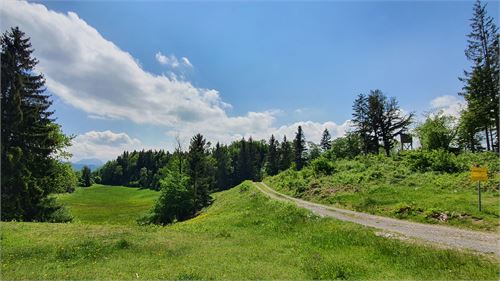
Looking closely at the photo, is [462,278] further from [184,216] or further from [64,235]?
[184,216]

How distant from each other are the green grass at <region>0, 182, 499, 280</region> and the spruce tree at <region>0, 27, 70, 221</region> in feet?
39.5

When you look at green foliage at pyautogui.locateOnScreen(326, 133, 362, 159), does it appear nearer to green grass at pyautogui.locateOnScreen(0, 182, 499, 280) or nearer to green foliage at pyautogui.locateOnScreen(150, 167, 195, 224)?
green foliage at pyautogui.locateOnScreen(150, 167, 195, 224)

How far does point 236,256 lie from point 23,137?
92.6ft

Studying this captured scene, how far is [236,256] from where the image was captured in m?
12.0

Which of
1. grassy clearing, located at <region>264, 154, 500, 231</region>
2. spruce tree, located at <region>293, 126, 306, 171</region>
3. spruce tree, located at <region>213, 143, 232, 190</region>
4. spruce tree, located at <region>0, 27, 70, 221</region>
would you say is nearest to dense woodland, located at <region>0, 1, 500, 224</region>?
spruce tree, located at <region>0, 27, 70, 221</region>

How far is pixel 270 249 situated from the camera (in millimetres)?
13430

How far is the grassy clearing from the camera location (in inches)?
687

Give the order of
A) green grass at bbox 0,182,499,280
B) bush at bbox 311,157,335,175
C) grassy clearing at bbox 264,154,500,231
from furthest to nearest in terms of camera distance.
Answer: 1. bush at bbox 311,157,335,175
2. grassy clearing at bbox 264,154,500,231
3. green grass at bbox 0,182,499,280

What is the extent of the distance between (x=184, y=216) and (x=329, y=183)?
2723cm

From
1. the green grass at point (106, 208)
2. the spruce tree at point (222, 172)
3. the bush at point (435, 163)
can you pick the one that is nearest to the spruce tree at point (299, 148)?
the spruce tree at point (222, 172)

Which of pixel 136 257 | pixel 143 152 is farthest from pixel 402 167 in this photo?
pixel 143 152

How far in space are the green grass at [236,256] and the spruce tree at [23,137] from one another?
1203cm

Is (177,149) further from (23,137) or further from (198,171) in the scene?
(23,137)

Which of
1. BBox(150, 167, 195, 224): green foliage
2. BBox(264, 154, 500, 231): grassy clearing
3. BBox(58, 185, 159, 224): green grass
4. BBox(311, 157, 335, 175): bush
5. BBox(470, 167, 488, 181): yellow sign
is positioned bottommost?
BBox(58, 185, 159, 224): green grass
